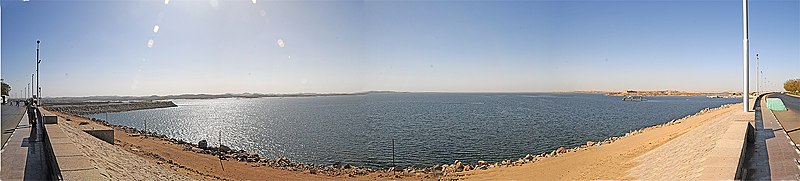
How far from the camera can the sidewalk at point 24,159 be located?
7.62m

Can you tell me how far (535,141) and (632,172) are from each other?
16.7 m

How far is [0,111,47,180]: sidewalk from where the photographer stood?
762 centimetres

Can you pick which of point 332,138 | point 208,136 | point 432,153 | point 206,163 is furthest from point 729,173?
point 208,136

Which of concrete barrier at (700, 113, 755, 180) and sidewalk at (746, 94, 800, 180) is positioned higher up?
concrete barrier at (700, 113, 755, 180)

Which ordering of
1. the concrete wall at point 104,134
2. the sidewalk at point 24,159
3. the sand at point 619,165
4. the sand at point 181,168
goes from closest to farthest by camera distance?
1. the sidewalk at point 24,159
2. the sand at point 619,165
3. the sand at point 181,168
4. the concrete wall at point 104,134

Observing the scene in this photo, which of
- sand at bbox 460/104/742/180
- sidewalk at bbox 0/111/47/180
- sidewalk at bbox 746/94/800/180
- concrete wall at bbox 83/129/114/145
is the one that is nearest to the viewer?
sidewalk at bbox 746/94/800/180

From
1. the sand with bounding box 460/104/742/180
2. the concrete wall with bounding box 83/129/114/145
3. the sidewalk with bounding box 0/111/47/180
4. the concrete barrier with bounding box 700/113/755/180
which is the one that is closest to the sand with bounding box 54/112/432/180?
the concrete wall with bounding box 83/129/114/145

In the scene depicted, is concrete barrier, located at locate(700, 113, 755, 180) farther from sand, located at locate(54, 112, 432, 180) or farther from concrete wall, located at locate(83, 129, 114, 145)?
concrete wall, located at locate(83, 129, 114, 145)

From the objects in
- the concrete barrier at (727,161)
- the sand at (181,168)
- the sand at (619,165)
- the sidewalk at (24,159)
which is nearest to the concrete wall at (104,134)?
the sand at (181,168)

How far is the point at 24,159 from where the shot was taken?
29.2 feet

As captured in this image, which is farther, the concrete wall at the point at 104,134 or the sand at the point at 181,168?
the concrete wall at the point at 104,134

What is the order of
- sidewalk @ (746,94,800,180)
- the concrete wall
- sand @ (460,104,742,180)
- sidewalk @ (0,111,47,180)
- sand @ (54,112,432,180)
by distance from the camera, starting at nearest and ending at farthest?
1. sidewalk @ (746,94,800,180)
2. sidewalk @ (0,111,47,180)
3. sand @ (460,104,742,180)
4. sand @ (54,112,432,180)
5. the concrete wall

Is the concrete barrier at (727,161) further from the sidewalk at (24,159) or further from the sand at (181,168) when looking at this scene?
the sidewalk at (24,159)

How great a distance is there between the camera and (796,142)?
10031 mm
